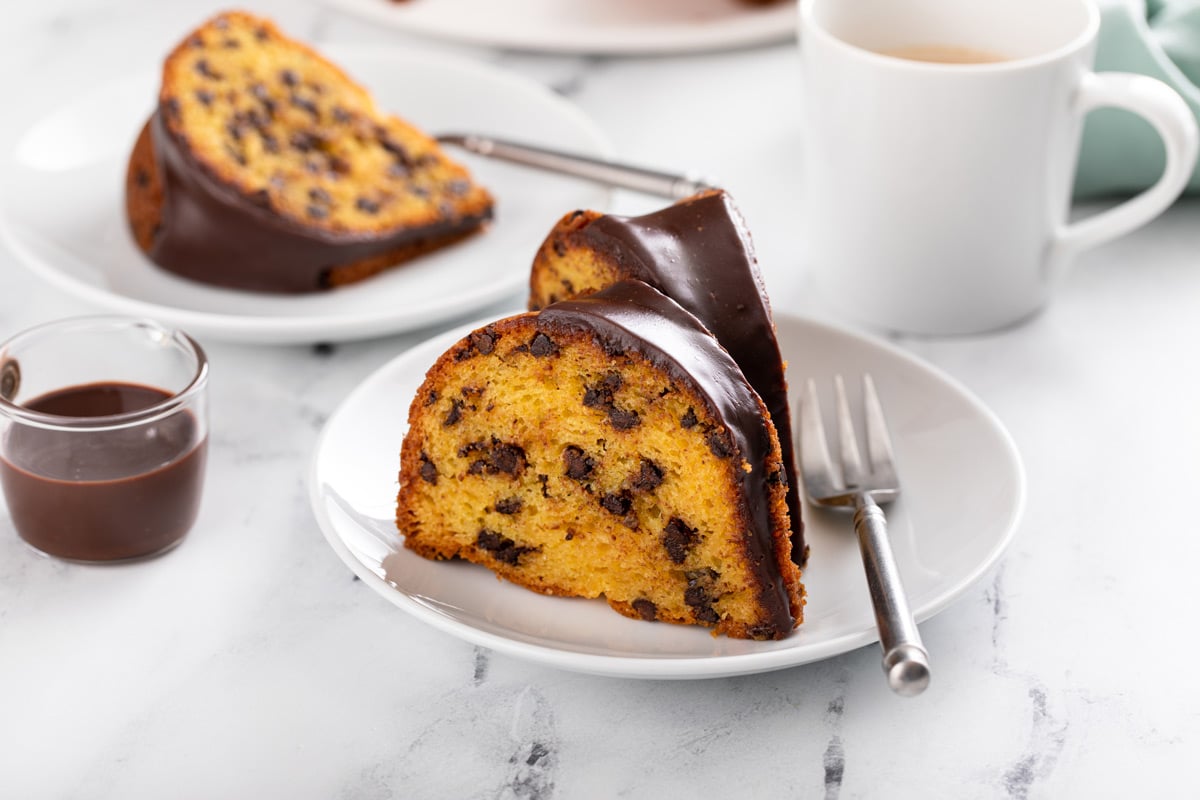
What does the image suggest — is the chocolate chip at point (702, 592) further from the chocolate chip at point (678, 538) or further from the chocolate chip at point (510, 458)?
the chocolate chip at point (510, 458)

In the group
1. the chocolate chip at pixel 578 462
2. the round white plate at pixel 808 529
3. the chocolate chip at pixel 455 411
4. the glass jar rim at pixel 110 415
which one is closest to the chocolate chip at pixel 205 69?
the glass jar rim at pixel 110 415

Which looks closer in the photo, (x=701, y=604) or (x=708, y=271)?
(x=701, y=604)

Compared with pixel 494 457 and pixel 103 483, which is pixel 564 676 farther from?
pixel 103 483

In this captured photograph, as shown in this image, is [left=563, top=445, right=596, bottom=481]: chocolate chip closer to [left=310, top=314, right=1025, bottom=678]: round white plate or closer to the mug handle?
[left=310, top=314, right=1025, bottom=678]: round white plate

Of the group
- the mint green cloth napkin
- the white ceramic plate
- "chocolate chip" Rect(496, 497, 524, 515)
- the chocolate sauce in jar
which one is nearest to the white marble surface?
the chocolate sauce in jar

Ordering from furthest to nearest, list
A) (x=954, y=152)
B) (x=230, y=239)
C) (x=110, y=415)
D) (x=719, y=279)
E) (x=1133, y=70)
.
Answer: (x=1133, y=70), (x=230, y=239), (x=954, y=152), (x=110, y=415), (x=719, y=279)

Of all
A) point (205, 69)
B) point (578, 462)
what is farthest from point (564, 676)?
point (205, 69)

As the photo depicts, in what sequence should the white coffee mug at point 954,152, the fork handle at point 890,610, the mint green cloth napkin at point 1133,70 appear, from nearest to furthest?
the fork handle at point 890,610
the white coffee mug at point 954,152
the mint green cloth napkin at point 1133,70
